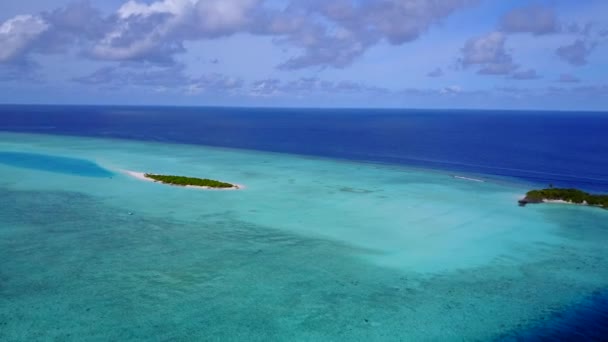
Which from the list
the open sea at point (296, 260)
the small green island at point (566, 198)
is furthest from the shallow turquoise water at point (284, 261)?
the small green island at point (566, 198)

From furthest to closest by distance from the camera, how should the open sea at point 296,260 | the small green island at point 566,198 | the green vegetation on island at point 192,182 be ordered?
the green vegetation on island at point 192,182, the small green island at point 566,198, the open sea at point 296,260

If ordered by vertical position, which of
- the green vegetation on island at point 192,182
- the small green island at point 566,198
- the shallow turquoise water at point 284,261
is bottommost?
the shallow turquoise water at point 284,261

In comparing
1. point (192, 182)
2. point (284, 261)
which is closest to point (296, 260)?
point (284, 261)

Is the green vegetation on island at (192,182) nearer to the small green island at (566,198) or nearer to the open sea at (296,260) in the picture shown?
the open sea at (296,260)

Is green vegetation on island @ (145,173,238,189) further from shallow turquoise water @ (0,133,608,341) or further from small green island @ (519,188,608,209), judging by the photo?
small green island @ (519,188,608,209)

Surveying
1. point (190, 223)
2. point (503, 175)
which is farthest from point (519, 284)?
point (503, 175)

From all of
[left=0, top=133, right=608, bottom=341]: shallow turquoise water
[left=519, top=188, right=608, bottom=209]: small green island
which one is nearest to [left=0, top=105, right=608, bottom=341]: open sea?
[left=0, top=133, right=608, bottom=341]: shallow turquoise water

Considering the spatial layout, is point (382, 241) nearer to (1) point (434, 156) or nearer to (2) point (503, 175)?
(2) point (503, 175)
